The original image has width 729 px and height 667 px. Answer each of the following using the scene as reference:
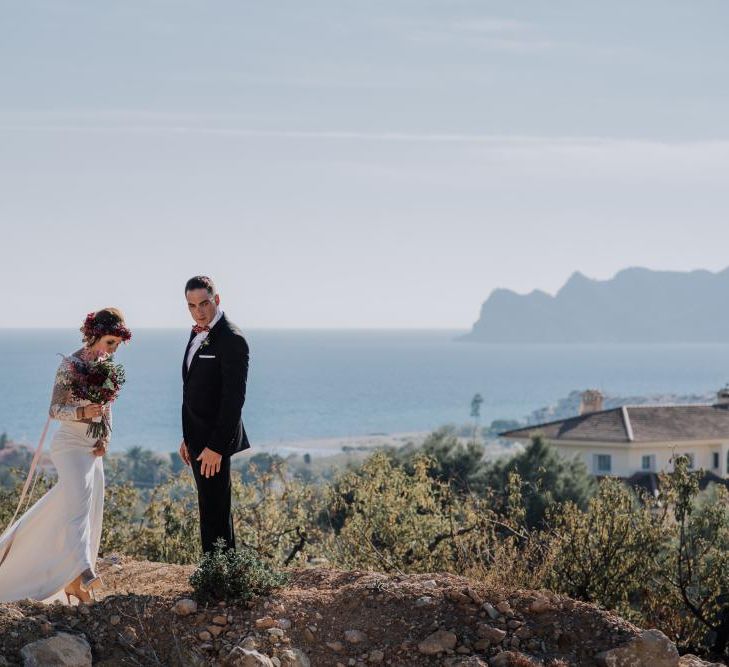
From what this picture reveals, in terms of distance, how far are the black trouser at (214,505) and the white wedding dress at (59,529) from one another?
0.83 meters

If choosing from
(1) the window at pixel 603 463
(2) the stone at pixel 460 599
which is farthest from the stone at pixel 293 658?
(1) the window at pixel 603 463

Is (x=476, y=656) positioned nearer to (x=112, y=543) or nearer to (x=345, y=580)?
(x=345, y=580)

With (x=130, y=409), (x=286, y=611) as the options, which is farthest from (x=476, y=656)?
(x=130, y=409)

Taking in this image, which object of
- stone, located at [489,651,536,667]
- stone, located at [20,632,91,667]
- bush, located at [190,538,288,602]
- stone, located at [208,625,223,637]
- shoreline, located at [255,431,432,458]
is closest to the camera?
stone, located at [20,632,91,667]

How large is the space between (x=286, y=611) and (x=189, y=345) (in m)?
2.10

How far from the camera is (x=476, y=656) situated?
802 cm

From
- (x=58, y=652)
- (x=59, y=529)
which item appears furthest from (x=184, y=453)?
(x=58, y=652)

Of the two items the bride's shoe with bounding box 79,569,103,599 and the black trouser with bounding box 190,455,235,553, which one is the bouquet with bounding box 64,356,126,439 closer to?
the black trouser with bounding box 190,455,235,553

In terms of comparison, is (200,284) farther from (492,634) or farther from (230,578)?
(492,634)

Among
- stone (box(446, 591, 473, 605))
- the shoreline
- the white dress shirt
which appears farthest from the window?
the shoreline

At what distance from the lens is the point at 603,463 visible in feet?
176

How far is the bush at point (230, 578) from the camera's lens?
846 centimetres

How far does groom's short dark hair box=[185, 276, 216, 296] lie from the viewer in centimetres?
889

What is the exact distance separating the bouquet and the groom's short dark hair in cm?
83
